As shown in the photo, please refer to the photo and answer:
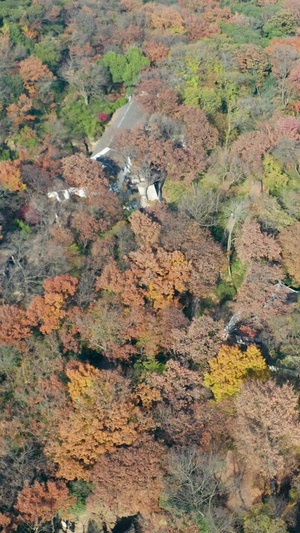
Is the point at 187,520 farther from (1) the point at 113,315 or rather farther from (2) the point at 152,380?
(1) the point at 113,315

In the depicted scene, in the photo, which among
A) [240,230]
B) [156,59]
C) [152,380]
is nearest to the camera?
[152,380]

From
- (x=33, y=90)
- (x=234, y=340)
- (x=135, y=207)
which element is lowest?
(x=234, y=340)

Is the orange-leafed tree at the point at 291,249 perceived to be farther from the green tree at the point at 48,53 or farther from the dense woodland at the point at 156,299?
the green tree at the point at 48,53

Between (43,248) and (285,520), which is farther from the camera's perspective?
(43,248)

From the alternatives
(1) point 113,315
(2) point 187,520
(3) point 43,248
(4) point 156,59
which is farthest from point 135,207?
(2) point 187,520

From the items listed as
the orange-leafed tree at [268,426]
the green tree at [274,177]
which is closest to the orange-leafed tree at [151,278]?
the orange-leafed tree at [268,426]
